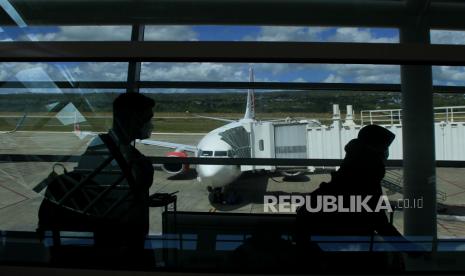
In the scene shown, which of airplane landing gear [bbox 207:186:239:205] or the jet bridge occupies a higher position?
the jet bridge

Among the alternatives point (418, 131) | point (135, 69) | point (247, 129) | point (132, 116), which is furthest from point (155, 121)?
point (418, 131)

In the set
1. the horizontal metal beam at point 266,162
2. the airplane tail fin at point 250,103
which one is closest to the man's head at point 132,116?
the horizontal metal beam at point 266,162

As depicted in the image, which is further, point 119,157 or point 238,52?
point 119,157

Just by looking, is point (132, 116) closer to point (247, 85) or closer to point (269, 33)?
point (247, 85)

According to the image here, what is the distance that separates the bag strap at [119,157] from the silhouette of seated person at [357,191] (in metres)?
0.61

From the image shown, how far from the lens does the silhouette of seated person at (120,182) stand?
1.68 m

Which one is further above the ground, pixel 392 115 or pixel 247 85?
pixel 247 85

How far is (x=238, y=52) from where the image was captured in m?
1.59

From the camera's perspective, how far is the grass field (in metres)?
1.64

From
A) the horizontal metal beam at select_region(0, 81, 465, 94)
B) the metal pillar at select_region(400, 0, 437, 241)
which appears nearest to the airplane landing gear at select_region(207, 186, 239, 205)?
the horizontal metal beam at select_region(0, 81, 465, 94)

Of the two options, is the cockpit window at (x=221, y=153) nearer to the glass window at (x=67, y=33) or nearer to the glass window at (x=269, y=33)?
the glass window at (x=269, y=33)

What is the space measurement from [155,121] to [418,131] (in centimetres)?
91

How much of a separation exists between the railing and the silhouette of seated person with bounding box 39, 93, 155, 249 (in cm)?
74

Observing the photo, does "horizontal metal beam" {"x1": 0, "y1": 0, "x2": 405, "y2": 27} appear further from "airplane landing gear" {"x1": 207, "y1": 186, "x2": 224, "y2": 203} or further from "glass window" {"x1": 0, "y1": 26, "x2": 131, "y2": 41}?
"airplane landing gear" {"x1": 207, "y1": 186, "x2": 224, "y2": 203}
